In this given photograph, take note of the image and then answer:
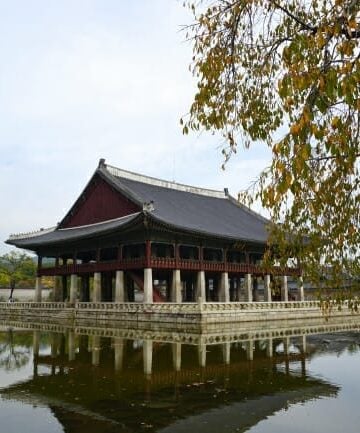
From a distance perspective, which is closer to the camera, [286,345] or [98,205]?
[286,345]

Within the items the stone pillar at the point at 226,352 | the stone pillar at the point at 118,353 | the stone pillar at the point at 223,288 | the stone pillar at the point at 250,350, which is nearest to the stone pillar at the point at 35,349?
the stone pillar at the point at 118,353

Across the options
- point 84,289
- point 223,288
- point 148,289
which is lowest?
point 148,289

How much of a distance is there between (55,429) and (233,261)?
125ft

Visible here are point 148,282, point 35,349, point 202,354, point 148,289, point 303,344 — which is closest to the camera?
point 202,354

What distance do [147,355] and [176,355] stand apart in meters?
1.17

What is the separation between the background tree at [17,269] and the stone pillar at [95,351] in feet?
159

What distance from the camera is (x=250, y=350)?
→ 20.7 metres

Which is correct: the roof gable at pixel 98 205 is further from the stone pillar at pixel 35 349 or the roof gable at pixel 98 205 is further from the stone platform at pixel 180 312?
the stone pillar at pixel 35 349

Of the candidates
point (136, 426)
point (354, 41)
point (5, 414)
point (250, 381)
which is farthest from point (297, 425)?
point (354, 41)

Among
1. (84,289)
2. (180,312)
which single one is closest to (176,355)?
(180,312)

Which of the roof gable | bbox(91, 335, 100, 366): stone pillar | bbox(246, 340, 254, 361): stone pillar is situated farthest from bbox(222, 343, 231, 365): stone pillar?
the roof gable

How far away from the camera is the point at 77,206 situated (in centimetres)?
5012

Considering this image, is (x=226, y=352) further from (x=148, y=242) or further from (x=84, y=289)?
(x=84, y=289)

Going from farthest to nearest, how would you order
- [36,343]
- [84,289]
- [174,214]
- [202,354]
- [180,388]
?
1. [84,289]
2. [174,214]
3. [36,343]
4. [202,354]
5. [180,388]
